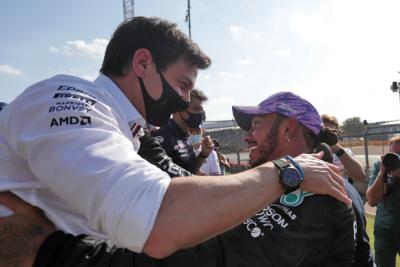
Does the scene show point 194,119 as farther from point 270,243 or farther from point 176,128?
point 270,243

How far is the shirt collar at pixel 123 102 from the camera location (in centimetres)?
178

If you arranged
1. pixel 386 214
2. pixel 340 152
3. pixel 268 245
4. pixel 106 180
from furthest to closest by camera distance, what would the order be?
pixel 340 152
pixel 386 214
pixel 268 245
pixel 106 180

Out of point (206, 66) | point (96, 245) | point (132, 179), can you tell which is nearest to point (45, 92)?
point (132, 179)

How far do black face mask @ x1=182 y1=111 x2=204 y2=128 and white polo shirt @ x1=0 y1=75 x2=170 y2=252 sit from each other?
136 inches

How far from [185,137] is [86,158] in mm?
3655

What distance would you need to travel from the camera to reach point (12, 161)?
4.72 ft

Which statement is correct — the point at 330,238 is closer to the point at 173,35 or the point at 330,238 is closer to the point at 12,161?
the point at 173,35

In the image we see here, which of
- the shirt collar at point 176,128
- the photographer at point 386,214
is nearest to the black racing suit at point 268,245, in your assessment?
the shirt collar at point 176,128

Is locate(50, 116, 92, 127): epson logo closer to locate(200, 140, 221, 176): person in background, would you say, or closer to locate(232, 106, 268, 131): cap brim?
locate(232, 106, 268, 131): cap brim

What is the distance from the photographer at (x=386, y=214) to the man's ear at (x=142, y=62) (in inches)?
140

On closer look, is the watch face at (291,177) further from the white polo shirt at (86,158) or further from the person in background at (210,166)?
the person in background at (210,166)

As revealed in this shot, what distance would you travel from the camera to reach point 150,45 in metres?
1.97

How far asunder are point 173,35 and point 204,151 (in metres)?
2.93

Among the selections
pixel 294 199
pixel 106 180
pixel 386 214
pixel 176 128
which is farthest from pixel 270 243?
pixel 386 214
